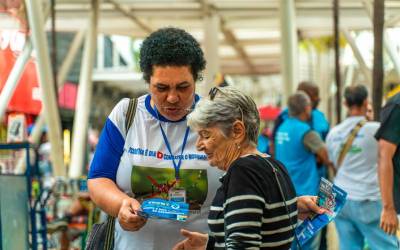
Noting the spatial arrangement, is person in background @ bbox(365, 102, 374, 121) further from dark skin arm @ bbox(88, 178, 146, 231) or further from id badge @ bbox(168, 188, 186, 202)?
dark skin arm @ bbox(88, 178, 146, 231)

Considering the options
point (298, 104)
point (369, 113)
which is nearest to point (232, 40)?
point (298, 104)

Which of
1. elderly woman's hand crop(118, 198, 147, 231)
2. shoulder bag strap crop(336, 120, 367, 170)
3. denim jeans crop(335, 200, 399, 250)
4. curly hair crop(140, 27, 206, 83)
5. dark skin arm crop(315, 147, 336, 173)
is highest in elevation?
curly hair crop(140, 27, 206, 83)

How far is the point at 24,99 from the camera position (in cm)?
1334

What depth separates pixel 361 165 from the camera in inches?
278

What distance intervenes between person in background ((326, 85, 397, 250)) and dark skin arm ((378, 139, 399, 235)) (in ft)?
4.56

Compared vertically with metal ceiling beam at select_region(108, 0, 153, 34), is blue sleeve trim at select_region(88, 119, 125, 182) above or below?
below

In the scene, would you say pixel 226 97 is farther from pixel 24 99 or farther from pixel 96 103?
pixel 96 103

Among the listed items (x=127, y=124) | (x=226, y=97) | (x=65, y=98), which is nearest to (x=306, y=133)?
(x=127, y=124)

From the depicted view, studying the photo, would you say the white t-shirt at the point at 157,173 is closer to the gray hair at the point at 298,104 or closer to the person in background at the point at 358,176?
the person in background at the point at 358,176

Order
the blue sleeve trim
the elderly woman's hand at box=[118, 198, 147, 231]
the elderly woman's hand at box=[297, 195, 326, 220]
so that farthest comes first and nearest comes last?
the blue sleeve trim, the elderly woman's hand at box=[297, 195, 326, 220], the elderly woman's hand at box=[118, 198, 147, 231]

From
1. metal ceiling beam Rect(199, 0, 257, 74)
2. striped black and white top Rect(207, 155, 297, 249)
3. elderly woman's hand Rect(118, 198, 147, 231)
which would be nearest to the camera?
striped black and white top Rect(207, 155, 297, 249)

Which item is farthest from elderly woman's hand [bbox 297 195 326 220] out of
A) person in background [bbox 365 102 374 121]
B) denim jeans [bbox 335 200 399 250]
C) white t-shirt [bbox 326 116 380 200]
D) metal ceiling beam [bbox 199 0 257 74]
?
metal ceiling beam [bbox 199 0 257 74]

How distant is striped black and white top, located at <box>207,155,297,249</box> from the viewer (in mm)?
2611

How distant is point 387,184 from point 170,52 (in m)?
2.55
